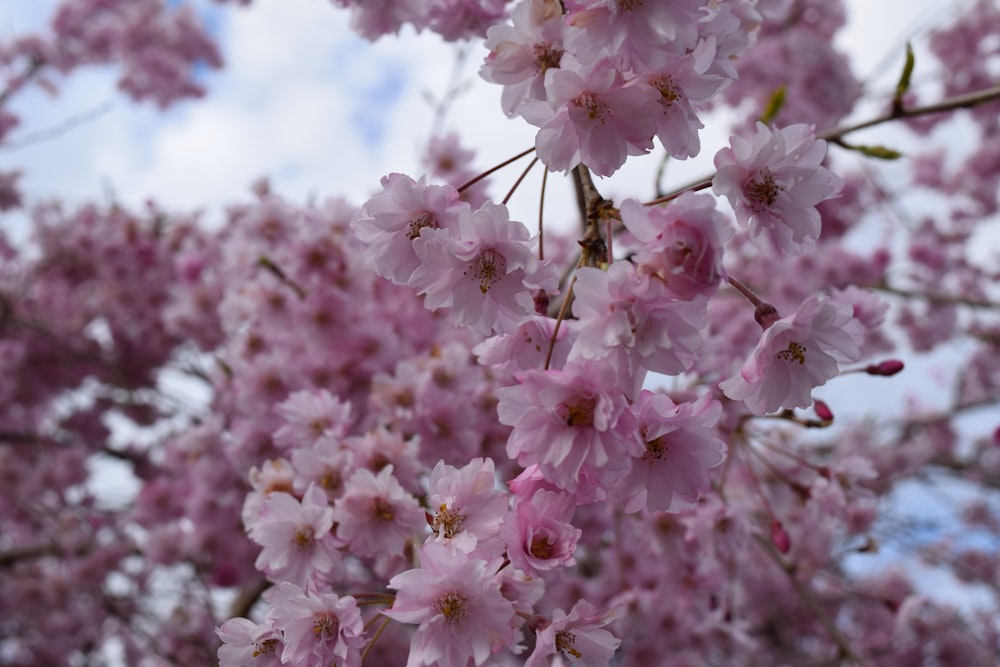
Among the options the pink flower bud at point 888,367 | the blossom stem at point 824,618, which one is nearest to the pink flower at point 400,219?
the pink flower bud at point 888,367

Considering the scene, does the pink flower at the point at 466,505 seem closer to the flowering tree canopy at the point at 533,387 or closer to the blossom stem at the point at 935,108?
the flowering tree canopy at the point at 533,387

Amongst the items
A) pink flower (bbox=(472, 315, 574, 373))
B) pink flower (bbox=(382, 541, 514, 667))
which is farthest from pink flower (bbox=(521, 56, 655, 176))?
pink flower (bbox=(382, 541, 514, 667))

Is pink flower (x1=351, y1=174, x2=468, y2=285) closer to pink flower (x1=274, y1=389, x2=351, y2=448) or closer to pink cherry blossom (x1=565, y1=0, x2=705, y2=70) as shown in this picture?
pink cherry blossom (x1=565, y1=0, x2=705, y2=70)

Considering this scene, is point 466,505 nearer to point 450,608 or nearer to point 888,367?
point 450,608

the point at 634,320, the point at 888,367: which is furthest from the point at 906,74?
the point at 634,320

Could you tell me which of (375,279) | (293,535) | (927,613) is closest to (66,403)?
(375,279)

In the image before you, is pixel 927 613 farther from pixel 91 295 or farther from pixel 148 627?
pixel 91 295
